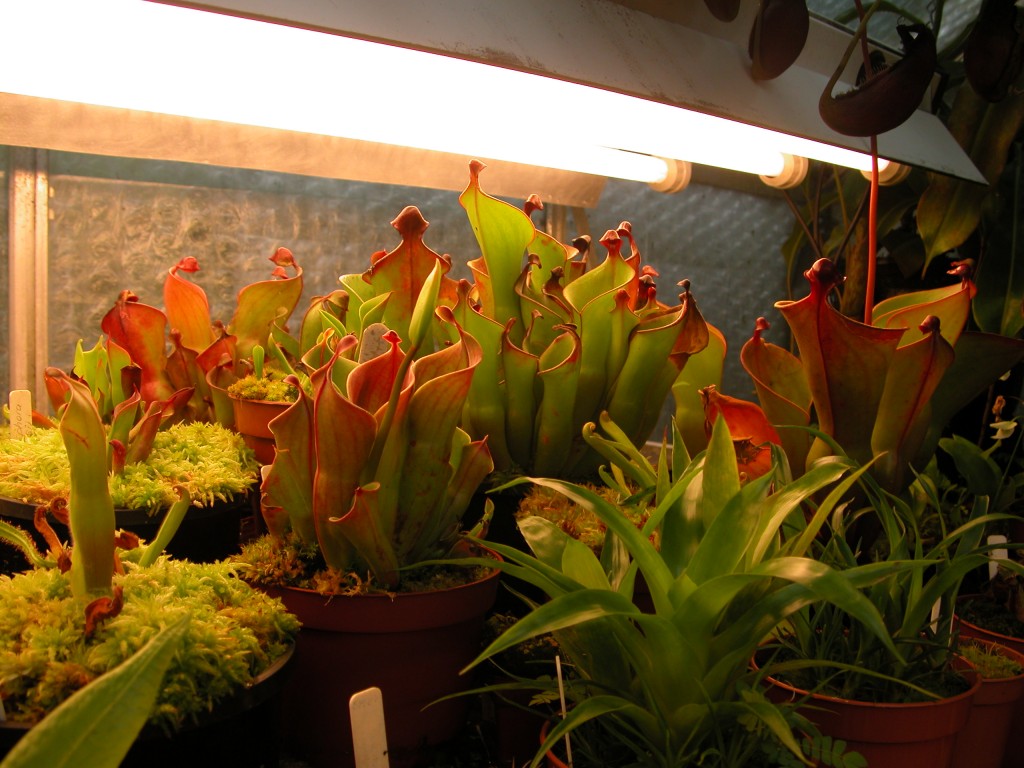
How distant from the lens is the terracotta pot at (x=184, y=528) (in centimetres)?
68

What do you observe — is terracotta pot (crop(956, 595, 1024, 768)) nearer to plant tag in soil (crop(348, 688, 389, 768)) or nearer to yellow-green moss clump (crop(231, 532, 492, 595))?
yellow-green moss clump (crop(231, 532, 492, 595))

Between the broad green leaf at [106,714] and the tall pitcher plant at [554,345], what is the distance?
1.87 ft

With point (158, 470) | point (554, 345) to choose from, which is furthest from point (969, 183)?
point (158, 470)

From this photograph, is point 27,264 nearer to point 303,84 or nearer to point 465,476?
point 303,84

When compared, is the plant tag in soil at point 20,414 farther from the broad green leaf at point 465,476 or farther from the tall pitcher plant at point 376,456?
the broad green leaf at point 465,476

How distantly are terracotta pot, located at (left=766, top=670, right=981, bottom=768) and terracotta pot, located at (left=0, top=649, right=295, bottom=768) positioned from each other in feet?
1.20

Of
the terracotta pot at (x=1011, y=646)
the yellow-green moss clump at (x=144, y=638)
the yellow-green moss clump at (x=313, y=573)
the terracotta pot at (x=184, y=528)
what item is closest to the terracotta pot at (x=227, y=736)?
the yellow-green moss clump at (x=144, y=638)

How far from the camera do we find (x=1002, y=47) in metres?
1.04

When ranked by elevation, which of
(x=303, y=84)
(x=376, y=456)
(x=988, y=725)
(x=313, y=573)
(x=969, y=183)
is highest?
(x=969, y=183)

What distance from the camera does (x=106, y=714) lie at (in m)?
0.28

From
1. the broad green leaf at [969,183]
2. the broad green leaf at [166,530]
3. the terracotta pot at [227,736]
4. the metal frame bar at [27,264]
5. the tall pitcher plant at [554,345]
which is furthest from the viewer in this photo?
the broad green leaf at [969,183]

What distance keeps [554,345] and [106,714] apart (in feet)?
2.07

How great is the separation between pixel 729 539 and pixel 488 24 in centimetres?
41

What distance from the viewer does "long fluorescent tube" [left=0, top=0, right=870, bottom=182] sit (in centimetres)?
59
